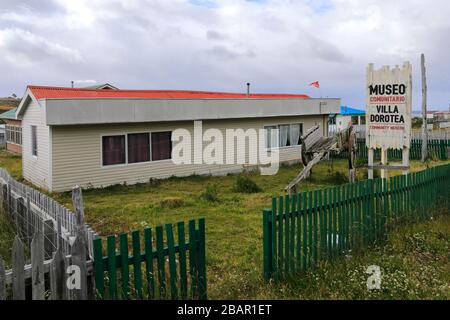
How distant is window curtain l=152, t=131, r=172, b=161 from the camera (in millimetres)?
16922

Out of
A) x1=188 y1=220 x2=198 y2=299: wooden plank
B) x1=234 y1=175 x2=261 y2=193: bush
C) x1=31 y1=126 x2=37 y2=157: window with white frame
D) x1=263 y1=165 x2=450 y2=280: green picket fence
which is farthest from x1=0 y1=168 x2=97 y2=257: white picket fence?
x1=234 y1=175 x2=261 y2=193: bush

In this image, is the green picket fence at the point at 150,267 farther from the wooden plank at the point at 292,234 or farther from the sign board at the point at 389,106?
the sign board at the point at 389,106

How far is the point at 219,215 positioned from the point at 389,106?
16.1 feet

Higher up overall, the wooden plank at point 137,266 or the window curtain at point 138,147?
the window curtain at point 138,147

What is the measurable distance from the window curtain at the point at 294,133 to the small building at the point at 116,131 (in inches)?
82.5

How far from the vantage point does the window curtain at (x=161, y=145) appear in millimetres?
16922

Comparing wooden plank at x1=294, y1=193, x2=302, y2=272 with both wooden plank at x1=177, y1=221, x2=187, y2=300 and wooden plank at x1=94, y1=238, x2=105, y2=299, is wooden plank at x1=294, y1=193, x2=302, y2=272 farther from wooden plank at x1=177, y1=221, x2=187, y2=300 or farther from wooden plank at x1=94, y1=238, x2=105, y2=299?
wooden plank at x1=94, y1=238, x2=105, y2=299

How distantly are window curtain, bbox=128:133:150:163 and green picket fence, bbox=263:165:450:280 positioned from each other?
10.8 meters

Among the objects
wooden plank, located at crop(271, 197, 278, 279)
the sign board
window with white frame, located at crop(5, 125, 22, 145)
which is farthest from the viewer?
window with white frame, located at crop(5, 125, 22, 145)

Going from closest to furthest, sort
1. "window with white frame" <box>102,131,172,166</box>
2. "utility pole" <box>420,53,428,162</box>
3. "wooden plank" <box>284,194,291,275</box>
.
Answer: "wooden plank" <box>284,194,291,275</box>, "window with white frame" <box>102,131,172,166</box>, "utility pole" <box>420,53,428,162</box>

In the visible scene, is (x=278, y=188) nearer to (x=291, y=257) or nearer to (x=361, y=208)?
(x=361, y=208)

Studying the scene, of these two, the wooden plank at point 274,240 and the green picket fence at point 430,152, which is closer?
the wooden plank at point 274,240

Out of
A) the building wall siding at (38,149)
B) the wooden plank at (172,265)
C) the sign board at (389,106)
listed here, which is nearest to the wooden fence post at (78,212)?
the wooden plank at (172,265)

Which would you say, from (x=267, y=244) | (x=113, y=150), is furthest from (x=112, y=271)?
(x=113, y=150)
